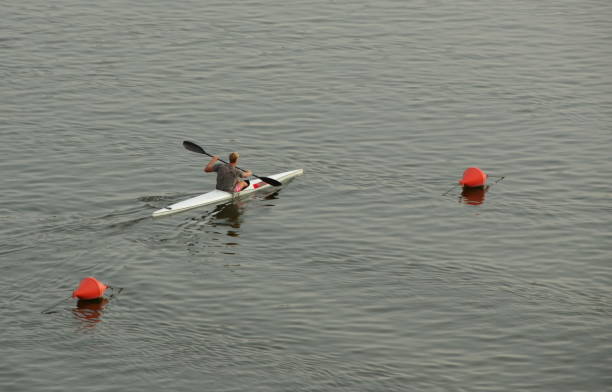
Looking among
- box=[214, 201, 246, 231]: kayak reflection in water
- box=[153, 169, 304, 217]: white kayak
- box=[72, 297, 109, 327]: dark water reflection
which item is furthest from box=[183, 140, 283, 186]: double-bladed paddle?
box=[72, 297, 109, 327]: dark water reflection

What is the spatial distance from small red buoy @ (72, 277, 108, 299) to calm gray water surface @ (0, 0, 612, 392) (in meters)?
0.26

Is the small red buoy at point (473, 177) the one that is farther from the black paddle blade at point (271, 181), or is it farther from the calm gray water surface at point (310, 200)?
the black paddle blade at point (271, 181)

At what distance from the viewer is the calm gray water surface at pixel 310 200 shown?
21.6 metres

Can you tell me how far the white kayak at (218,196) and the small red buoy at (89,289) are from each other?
17.1 feet

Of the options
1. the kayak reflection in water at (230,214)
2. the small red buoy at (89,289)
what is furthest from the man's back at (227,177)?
the small red buoy at (89,289)

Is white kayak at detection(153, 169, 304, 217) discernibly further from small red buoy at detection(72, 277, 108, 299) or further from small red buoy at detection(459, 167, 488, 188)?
small red buoy at detection(72, 277, 108, 299)

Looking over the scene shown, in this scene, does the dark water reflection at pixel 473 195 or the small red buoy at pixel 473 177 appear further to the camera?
the small red buoy at pixel 473 177

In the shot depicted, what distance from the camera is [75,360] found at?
830 inches

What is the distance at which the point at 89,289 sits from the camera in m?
23.1

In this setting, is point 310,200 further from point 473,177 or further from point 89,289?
point 89,289

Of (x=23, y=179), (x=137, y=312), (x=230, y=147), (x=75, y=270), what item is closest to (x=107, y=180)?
(x=23, y=179)

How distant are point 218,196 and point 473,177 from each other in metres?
7.25

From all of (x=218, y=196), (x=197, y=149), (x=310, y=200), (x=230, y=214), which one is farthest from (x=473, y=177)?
(x=197, y=149)

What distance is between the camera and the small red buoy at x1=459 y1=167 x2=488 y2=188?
3105 centimetres
